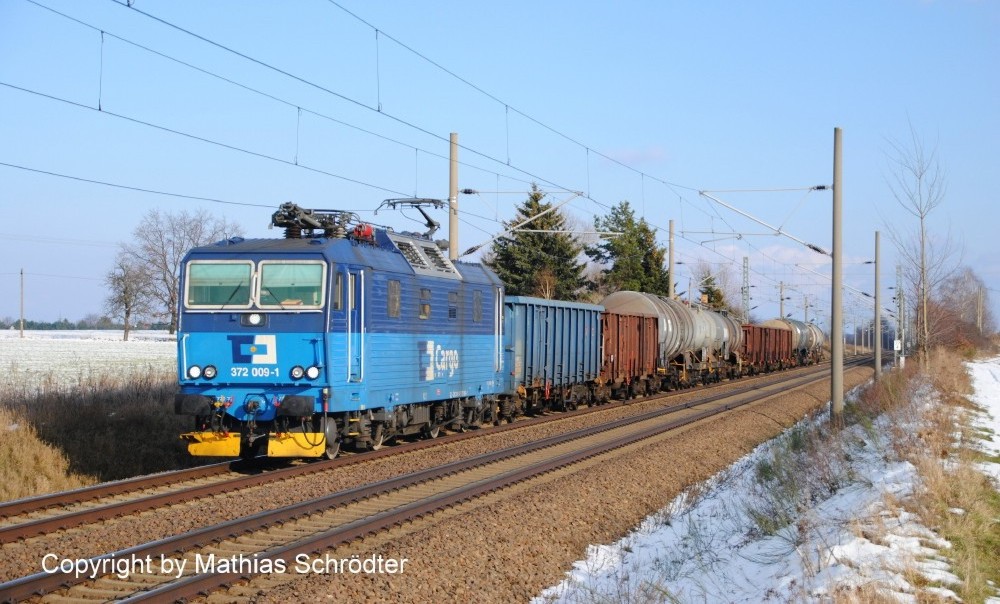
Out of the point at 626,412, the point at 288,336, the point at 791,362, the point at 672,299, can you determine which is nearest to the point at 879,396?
the point at 626,412

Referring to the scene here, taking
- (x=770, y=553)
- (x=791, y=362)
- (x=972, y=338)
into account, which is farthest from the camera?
(x=972, y=338)

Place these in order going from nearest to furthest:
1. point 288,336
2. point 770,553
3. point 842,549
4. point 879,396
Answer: point 842,549
point 770,553
point 288,336
point 879,396

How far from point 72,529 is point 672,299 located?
99.2 feet

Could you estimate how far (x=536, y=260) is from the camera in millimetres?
56125

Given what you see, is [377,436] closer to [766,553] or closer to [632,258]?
[766,553]

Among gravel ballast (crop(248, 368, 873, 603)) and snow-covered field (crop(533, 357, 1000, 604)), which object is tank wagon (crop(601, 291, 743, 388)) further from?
snow-covered field (crop(533, 357, 1000, 604))

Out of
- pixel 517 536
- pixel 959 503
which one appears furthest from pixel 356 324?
pixel 959 503

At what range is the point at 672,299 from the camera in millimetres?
38062

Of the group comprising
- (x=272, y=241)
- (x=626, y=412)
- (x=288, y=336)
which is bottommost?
(x=626, y=412)

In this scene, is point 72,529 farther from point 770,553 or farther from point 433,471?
point 770,553

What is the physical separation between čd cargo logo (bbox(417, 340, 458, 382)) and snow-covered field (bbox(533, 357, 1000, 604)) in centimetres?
538

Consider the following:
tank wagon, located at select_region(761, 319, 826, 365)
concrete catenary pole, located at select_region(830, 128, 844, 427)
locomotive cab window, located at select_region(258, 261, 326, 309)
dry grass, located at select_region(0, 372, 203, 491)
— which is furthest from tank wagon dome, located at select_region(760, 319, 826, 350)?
locomotive cab window, located at select_region(258, 261, 326, 309)

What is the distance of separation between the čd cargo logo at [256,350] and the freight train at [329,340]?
2 centimetres

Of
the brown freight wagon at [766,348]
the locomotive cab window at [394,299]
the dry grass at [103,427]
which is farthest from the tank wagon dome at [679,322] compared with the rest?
the dry grass at [103,427]
